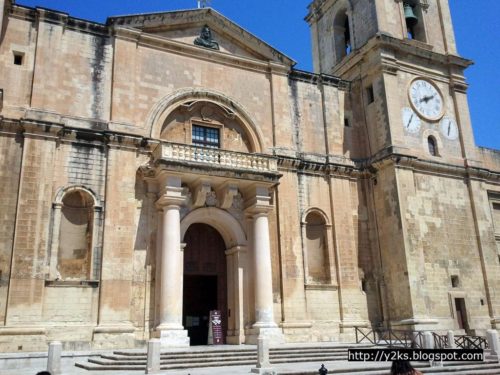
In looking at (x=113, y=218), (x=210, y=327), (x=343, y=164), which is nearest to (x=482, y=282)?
(x=343, y=164)

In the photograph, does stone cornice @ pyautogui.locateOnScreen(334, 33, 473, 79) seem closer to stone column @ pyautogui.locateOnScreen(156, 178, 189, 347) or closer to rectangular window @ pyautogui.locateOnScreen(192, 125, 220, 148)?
rectangular window @ pyautogui.locateOnScreen(192, 125, 220, 148)

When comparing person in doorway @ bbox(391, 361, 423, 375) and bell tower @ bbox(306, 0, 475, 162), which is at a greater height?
bell tower @ bbox(306, 0, 475, 162)

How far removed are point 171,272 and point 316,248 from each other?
25.0 feet

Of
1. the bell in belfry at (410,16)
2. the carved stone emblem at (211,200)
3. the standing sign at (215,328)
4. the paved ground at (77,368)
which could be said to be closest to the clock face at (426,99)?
the bell in belfry at (410,16)

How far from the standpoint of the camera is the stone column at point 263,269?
64.9 ft

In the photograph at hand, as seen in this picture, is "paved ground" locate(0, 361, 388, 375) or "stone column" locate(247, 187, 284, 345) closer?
"paved ground" locate(0, 361, 388, 375)

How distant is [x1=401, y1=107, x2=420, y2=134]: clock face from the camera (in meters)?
25.5

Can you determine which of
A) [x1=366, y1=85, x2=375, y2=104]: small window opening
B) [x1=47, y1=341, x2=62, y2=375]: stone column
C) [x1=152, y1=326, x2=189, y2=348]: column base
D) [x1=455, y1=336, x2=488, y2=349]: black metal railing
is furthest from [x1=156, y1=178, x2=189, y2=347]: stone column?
[x1=366, y1=85, x2=375, y2=104]: small window opening

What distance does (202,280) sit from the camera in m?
21.7

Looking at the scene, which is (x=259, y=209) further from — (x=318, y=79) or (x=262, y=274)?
(x=318, y=79)

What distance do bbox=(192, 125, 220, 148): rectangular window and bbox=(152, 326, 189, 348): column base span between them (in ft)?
26.8

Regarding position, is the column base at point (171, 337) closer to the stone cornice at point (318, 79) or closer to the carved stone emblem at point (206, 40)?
the carved stone emblem at point (206, 40)

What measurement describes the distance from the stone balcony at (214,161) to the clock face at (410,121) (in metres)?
8.07

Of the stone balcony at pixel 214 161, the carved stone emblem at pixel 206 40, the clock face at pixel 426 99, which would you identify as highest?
the carved stone emblem at pixel 206 40
